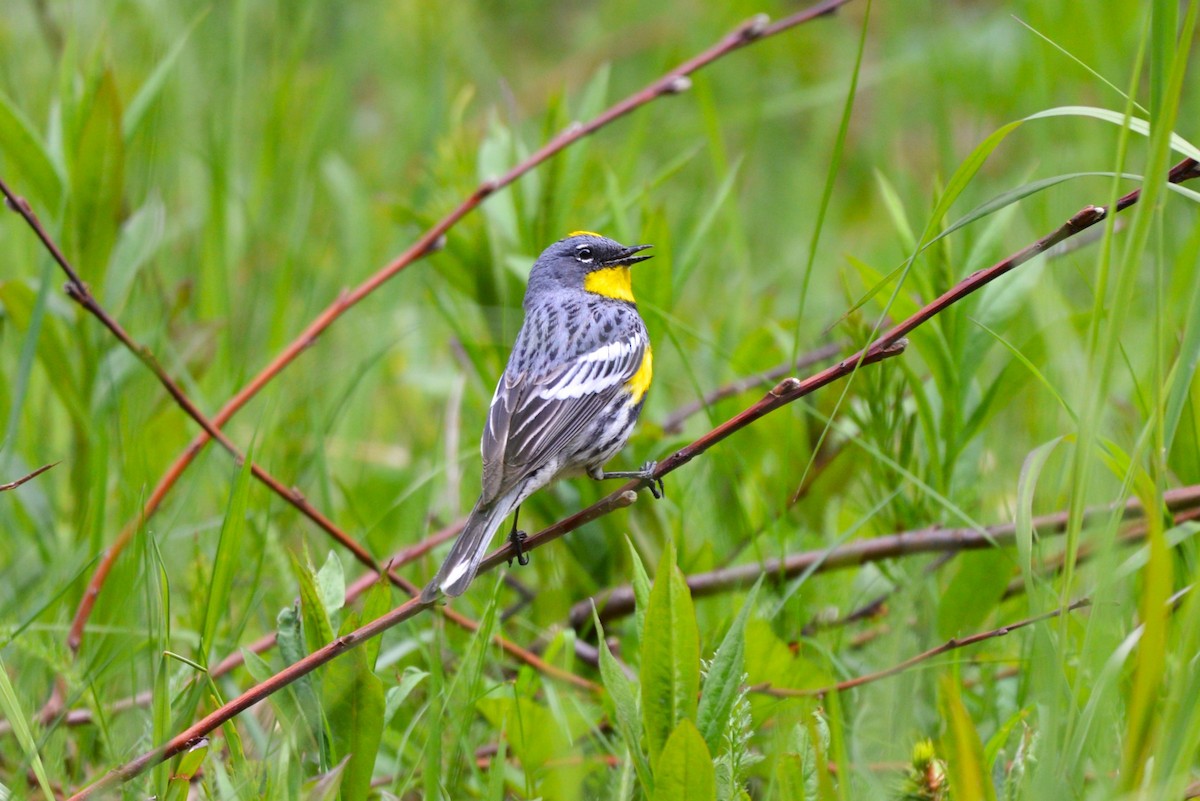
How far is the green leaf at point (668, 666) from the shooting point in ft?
6.81

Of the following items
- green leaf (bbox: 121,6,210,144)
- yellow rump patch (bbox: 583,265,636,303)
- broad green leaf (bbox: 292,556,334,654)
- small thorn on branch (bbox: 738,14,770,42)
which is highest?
green leaf (bbox: 121,6,210,144)

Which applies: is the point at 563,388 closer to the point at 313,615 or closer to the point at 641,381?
the point at 641,381

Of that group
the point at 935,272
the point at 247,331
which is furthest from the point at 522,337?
the point at 247,331

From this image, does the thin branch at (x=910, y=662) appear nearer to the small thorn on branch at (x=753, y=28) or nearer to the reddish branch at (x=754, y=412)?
the reddish branch at (x=754, y=412)

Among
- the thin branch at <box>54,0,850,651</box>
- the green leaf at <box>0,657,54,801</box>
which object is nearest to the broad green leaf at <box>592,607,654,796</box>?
the green leaf at <box>0,657,54,801</box>

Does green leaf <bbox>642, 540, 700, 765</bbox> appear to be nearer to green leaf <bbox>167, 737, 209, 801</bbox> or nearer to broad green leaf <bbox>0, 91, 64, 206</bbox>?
green leaf <bbox>167, 737, 209, 801</bbox>

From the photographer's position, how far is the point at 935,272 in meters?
3.01

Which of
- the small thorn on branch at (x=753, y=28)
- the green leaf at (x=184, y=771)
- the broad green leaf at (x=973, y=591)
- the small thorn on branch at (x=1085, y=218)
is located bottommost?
the broad green leaf at (x=973, y=591)

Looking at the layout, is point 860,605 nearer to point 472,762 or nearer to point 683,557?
point 683,557

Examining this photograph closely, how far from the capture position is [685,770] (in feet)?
6.43

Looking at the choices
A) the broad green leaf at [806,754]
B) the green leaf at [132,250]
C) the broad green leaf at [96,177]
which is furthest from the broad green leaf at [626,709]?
the broad green leaf at [96,177]

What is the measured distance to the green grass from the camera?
2.02 m

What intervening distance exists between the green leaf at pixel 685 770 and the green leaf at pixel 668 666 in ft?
0.40

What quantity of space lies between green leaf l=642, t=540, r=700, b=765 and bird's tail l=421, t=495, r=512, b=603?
0.37 metres
